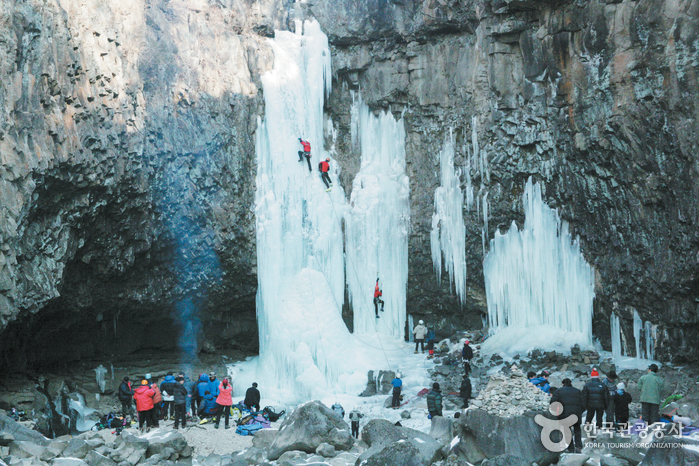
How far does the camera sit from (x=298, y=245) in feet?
73.5

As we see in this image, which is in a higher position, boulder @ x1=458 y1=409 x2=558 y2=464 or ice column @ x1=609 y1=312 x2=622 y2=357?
ice column @ x1=609 y1=312 x2=622 y2=357

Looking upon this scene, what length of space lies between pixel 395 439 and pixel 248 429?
402cm

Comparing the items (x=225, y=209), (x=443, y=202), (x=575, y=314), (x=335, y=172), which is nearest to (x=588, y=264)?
(x=575, y=314)

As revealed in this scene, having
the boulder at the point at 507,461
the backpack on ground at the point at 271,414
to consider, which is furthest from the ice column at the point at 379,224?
the boulder at the point at 507,461

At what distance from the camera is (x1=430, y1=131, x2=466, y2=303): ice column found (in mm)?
22906

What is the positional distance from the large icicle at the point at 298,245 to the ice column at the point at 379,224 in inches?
24.4

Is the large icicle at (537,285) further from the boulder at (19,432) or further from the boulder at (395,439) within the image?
the boulder at (19,432)

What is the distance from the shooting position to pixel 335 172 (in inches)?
941

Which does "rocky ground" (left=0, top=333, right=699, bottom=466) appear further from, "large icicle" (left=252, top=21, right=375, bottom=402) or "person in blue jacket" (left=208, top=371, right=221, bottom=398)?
"large icicle" (left=252, top=21, right=375, bottom=402)

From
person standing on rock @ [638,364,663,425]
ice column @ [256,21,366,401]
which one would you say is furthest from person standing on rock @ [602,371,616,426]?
ice column @ [256,21,366,401]

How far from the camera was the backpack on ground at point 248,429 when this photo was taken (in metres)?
14.9

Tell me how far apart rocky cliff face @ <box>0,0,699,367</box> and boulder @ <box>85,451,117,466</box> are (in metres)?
4.98

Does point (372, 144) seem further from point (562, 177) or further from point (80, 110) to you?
point (80, 110)

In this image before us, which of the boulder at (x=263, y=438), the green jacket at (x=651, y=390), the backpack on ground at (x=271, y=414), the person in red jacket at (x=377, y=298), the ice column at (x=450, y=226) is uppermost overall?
the ice column at (x=450, y=226)
